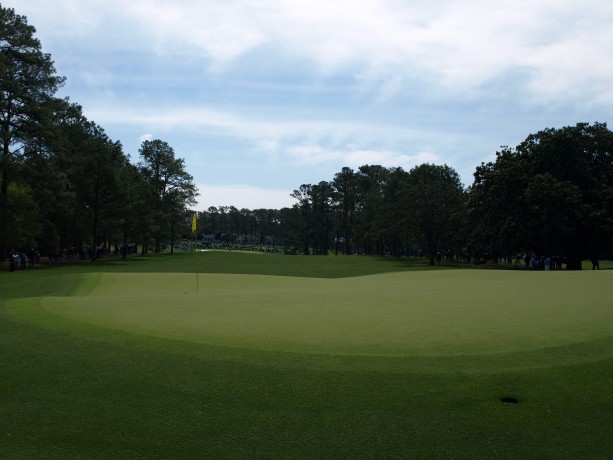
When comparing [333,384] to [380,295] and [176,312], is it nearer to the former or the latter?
[176,312]

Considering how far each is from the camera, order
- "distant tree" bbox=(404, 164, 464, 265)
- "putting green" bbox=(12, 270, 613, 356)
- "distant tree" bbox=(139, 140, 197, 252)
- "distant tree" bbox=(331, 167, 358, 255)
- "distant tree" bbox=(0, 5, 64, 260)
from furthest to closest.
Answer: "distant tree" bbox=(331, 167, 358, 255)
"distant tree" bbox=(139, 140, 197, 252)
"distant tree" bbox=(404, 164, 464, 265)
"distant tree" bbox=(0, 5, 64, 260)
"putting green" bbox=(12, 270, 613, 356)

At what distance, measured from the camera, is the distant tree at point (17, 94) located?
151ft

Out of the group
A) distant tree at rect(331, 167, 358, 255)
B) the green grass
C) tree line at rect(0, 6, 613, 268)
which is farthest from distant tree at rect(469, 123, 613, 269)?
distant tree at rect(331, 167, 358, 255)

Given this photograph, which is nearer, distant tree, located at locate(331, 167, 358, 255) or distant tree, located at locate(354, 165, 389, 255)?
distant tree, located at locate(354, 165, 389, 255)

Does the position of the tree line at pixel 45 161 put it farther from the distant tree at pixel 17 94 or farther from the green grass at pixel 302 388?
the green grass at pixel 302 388

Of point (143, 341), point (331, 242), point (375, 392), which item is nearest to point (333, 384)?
point (375, 392)

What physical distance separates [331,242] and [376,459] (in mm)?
159839

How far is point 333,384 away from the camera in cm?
755

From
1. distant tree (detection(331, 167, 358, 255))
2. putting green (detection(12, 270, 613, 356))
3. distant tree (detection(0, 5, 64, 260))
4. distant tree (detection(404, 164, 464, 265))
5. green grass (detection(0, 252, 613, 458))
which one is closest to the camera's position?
green grass (detection(0, 252, 613, 458))

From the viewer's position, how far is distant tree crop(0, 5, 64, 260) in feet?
151

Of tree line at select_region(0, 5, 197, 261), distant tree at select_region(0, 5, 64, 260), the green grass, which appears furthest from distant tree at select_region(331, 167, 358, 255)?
the green grass

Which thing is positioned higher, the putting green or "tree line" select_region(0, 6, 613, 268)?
"tree line" select_region(0, 6, 613, 268)

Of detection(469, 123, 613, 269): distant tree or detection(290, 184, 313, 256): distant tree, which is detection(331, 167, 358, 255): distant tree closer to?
detection(290, 184, 313, 256): distant tree

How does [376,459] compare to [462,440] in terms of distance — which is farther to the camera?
[462,440]
